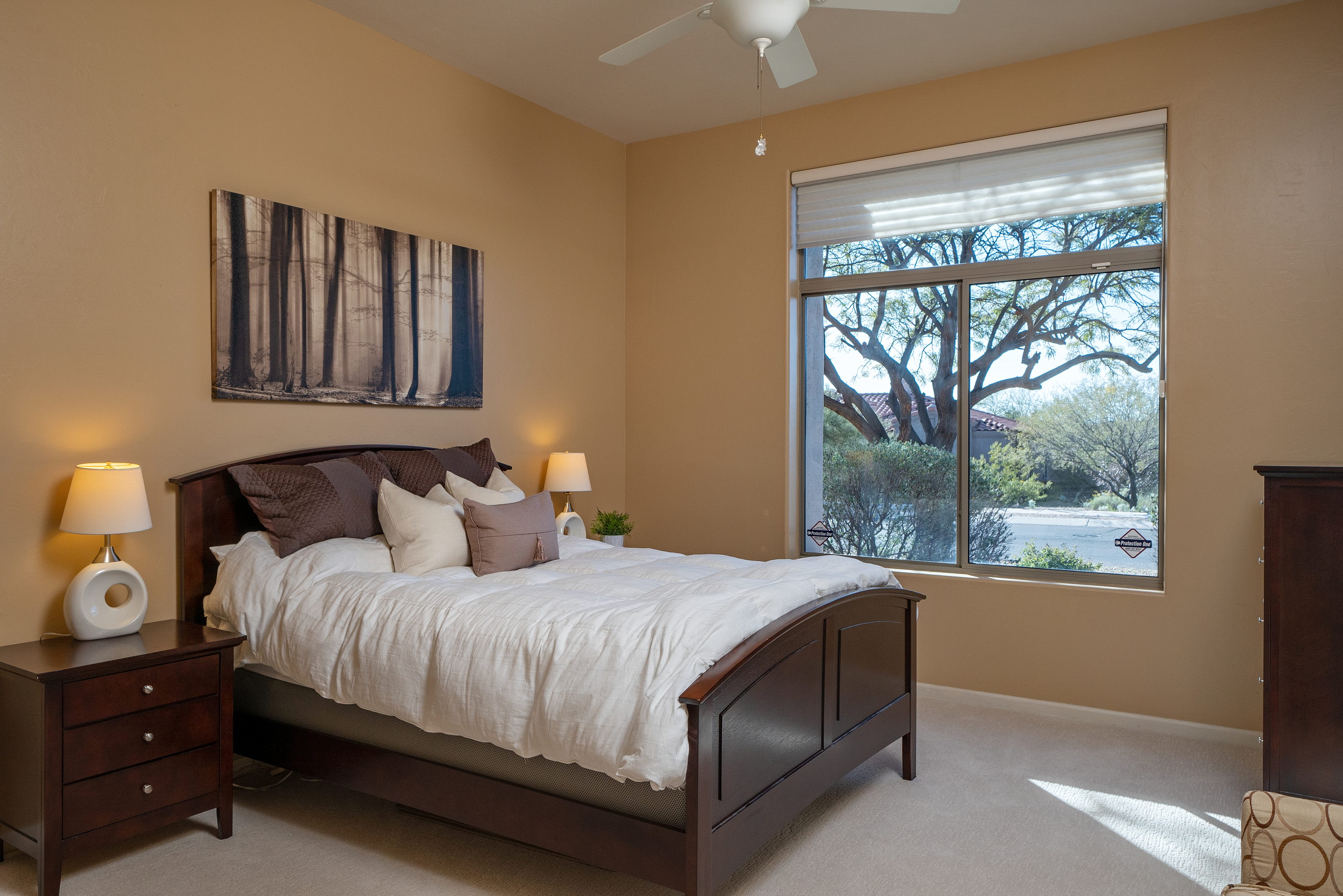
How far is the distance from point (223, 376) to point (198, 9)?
1.30 meters

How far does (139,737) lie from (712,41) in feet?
11.0

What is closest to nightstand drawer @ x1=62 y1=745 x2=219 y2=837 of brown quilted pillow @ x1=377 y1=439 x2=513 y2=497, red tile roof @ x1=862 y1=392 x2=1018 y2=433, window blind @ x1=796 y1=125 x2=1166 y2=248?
brown quilted pillow @ x1=377 y1=439 x2=513 y2=497

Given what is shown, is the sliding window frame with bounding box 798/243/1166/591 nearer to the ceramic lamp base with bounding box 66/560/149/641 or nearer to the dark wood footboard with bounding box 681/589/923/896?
the dark wood footboard with bounding box 681/589/923/896

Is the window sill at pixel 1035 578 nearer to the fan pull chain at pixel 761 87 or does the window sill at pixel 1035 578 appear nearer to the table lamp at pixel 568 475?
the table lamp at pixel 568 475

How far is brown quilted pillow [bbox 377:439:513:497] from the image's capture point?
11.6 feet

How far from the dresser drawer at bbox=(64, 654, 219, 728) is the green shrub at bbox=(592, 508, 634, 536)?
2.10 metres

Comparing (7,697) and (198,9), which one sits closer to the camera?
(7,697)

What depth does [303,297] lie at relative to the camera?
3.37 m

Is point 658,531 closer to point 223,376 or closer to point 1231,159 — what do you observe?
point 223,376

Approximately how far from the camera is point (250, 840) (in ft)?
8.63

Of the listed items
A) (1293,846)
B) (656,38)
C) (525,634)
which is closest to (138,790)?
(525,634)

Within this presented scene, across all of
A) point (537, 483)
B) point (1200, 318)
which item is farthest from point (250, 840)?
point (1200, 318)

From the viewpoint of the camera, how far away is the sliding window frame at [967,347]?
12.3ft

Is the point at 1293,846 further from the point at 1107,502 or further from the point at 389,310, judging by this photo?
the point at 389,310
